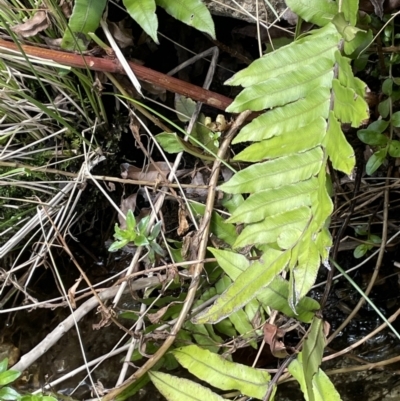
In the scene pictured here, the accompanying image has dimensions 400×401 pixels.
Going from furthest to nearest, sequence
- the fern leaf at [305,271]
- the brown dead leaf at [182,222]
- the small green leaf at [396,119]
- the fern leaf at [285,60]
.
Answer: the brown dead leaf at [182,222], the small green leaf at [396,119], the fern leaf at [285,60], the fern leaf at [305,271]

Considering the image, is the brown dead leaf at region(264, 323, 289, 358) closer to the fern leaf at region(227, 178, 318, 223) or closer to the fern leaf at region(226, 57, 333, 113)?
the fern leaf at region(227, 178, 318, 223)

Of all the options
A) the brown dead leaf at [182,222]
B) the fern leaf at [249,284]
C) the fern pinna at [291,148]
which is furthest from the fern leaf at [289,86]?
the brown dead leaf at [182,222]

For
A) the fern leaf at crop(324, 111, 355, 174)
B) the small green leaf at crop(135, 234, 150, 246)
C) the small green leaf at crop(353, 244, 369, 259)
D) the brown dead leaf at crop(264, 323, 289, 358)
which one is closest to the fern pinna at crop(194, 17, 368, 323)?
the fern leaf at crop(324, 111, 355, 174)

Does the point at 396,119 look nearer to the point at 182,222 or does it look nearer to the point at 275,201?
the point at 275,201

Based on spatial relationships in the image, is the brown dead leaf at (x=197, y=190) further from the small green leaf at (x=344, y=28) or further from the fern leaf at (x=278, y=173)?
the small green leaf at (x=344, y=28)

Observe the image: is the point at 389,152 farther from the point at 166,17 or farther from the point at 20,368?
the point at 20,368

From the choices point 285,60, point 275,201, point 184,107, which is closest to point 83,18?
point 184,107
